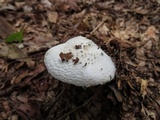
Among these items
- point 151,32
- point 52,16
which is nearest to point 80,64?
point 151,32

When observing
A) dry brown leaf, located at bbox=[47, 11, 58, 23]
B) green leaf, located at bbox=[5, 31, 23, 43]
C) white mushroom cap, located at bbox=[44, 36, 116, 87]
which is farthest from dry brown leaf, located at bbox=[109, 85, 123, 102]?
dry brown leaf, located at bbox=[47, 11, 58, 23]

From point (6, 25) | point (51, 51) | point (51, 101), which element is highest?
point (51, 51)

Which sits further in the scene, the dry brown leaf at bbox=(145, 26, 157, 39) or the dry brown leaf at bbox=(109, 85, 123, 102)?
the dry brown leaf at bbox=(145, 26, 157, 39)

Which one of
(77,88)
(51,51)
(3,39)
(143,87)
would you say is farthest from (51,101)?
(3,39)

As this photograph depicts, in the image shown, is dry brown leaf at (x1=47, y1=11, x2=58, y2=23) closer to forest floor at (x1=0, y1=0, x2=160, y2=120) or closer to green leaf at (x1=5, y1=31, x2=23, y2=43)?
forest floor at (x1=0, y1=0, x2=160, y2=120)

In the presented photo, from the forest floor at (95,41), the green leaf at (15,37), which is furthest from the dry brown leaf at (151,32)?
the green leaf at (15,37)

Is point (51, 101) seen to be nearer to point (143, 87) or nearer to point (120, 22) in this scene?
point (143, 87)
